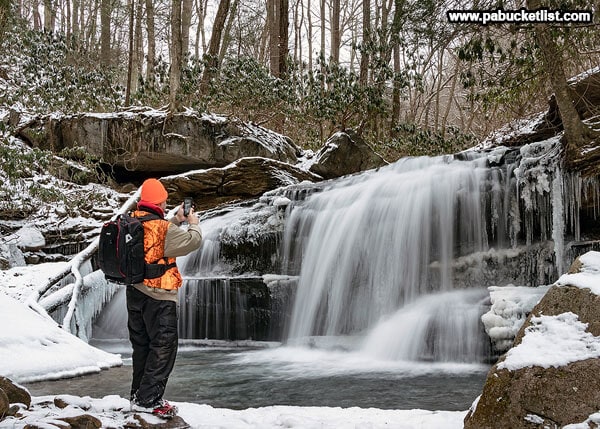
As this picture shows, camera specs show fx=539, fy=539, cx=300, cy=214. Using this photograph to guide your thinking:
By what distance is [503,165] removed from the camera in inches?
333

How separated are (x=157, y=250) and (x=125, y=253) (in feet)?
0.69

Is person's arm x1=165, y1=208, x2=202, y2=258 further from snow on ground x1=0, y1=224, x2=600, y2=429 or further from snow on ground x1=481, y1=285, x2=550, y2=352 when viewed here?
snow on ground x1=481, y1=285, x2=550, y2=352

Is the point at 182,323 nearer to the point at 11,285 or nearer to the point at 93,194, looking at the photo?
the point at 11,285

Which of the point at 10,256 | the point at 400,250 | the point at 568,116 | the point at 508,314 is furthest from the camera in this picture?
the point at 10,256

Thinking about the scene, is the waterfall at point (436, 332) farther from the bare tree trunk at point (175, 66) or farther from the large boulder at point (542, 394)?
the bare tree trunk at point (175, 66)

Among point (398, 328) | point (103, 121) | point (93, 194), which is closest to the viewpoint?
point (398, 328)

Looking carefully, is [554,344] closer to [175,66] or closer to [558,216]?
[558,216]

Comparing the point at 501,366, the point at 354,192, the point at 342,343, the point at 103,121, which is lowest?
the point at 342,343

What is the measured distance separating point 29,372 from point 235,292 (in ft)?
13.6

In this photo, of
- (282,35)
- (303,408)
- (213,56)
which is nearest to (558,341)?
(303,408)

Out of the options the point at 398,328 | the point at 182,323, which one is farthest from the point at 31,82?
the point at 398,328

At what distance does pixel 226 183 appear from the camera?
1263cm

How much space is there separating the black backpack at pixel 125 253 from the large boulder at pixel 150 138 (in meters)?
10.6

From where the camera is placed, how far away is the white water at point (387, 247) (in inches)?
319
